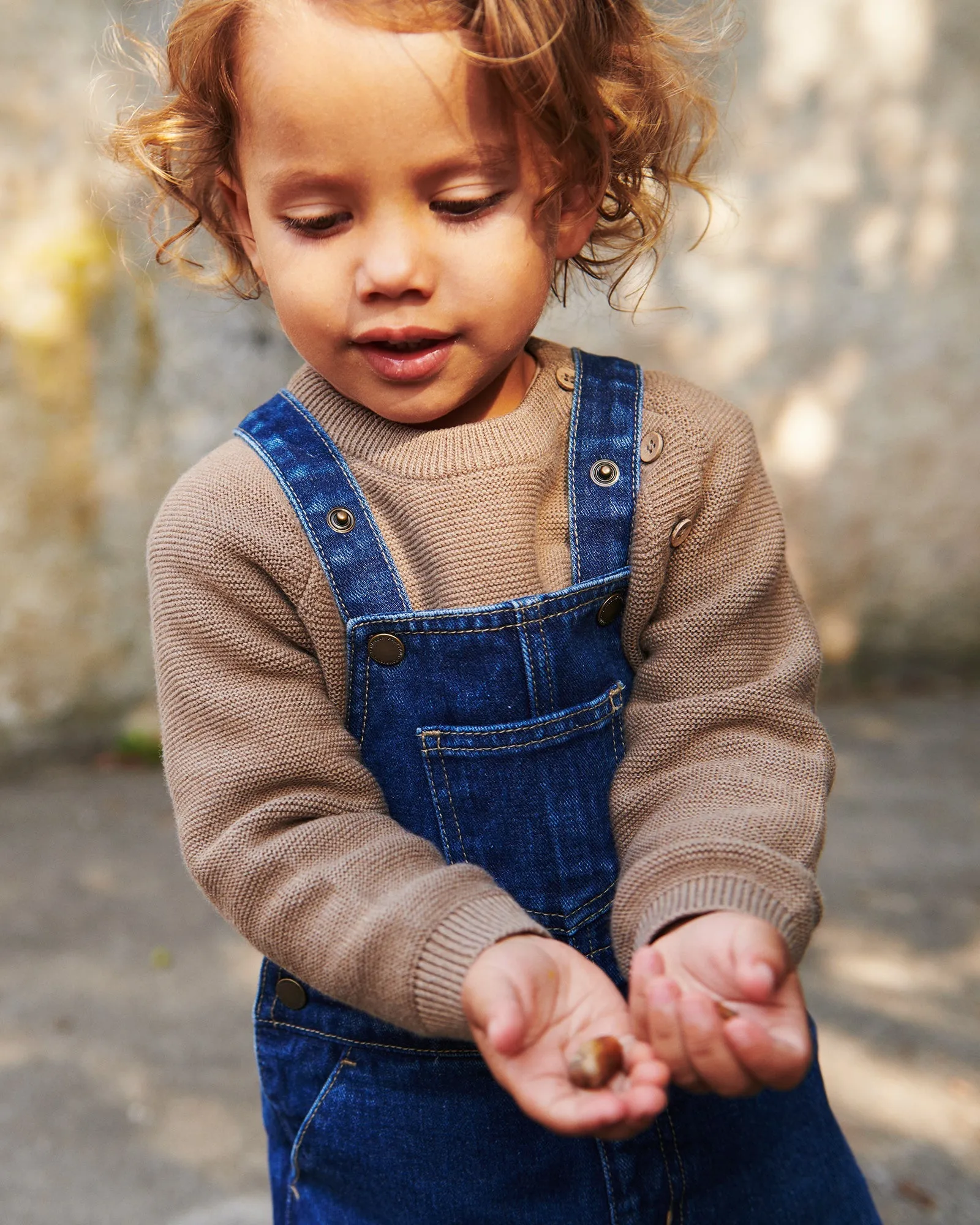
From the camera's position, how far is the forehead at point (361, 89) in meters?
1.13

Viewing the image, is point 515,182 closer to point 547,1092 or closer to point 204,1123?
point 547,1092

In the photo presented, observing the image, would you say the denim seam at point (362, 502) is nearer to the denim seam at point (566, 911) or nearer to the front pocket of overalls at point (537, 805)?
the front pocket of overalls at point (537, 805)

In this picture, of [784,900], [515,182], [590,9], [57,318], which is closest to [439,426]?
[515,182]

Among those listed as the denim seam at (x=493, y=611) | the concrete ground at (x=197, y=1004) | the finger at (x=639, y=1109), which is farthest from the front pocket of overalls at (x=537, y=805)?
the concrete ground at (x=197, y=1004)

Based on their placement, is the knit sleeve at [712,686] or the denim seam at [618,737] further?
the denim seam at [618,737]

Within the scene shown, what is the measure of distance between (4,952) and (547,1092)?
7.09 feet

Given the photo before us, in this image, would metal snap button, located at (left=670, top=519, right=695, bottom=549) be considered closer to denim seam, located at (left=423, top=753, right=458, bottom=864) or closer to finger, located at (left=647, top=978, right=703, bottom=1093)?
denim seam, located at (left=423, top=753, right=458, bottom=864)

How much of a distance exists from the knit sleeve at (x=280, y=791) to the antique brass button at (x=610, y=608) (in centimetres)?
27

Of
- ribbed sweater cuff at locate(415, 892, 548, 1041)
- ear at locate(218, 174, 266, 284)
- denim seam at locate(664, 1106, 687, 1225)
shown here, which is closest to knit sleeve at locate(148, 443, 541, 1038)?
ribbed sweater cuff at locate(415, 892, 548, 1041)

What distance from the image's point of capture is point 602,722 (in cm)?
132

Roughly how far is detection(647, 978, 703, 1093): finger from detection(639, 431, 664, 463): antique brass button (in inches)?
21.1

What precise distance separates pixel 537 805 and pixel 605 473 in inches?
13.3

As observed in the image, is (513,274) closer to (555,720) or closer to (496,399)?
(496,399)

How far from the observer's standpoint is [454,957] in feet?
3.51
